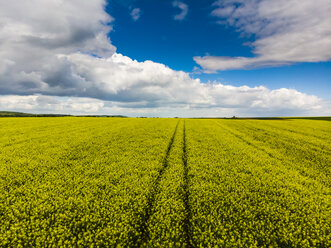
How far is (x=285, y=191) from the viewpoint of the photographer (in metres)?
7.52

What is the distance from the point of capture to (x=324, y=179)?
31.2 ft

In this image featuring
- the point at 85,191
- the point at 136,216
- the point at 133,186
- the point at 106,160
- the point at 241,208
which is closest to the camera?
the point at 136,216

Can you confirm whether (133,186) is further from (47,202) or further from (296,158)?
(296,158)

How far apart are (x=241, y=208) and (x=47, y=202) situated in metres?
7.68

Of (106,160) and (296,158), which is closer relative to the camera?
(106,160)

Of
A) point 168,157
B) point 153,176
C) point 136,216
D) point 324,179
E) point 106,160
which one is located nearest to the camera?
point 136,216

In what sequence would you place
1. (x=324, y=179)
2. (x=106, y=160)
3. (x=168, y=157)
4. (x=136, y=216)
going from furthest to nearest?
(x=168, y=157), (x=106, y=160), (x=324, y=179), (x=136, y=216)

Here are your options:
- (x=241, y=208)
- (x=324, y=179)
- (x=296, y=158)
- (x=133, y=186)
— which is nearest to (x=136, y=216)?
(x=133, y=186)

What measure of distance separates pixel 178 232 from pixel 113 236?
2.00 metres

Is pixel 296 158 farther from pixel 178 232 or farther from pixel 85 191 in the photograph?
pixel 85 191

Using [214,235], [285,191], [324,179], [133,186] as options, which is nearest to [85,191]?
→ [133,186]

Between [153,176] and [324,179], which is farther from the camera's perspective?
[324,179]

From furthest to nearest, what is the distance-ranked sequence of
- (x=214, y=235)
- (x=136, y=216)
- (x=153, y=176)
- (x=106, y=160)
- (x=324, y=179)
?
1. (x=106, y=160)
2. (x=324, y=179)
3. (x=153, y=176)
4. (x=136, y=216)
5. (x=214, y=235)

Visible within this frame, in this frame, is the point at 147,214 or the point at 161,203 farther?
the point at 161,203
